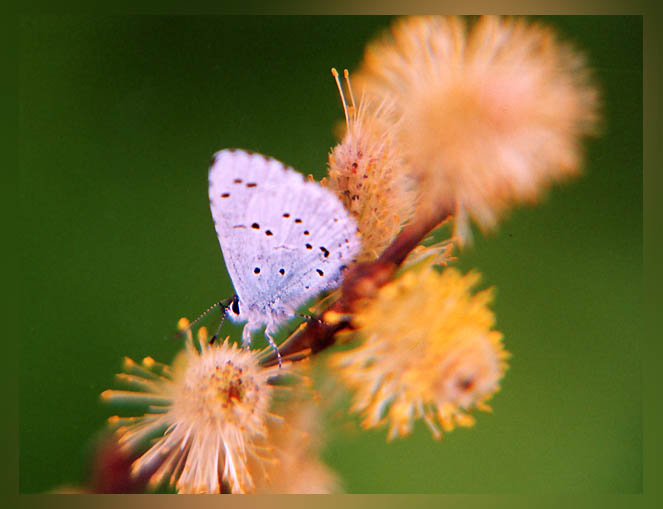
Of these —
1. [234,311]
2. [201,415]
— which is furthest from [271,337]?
[201,415]

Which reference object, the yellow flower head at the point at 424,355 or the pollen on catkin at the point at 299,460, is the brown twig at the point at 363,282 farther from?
the pollen on catkin at the point at 299,460

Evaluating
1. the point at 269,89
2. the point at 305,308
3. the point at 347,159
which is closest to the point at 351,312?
the point at 305,308

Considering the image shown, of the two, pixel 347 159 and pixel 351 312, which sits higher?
pixel 347 159

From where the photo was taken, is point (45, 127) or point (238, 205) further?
point (45, 127)

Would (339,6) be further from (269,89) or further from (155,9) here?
(155,9)

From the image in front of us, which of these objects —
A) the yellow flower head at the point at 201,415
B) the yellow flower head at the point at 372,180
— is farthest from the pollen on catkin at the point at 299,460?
the yellow flower head at the point at 372,180

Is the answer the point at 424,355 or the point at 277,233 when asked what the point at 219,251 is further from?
the point at 424,355

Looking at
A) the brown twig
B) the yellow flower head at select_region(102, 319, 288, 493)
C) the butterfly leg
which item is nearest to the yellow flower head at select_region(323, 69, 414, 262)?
the brown twig
